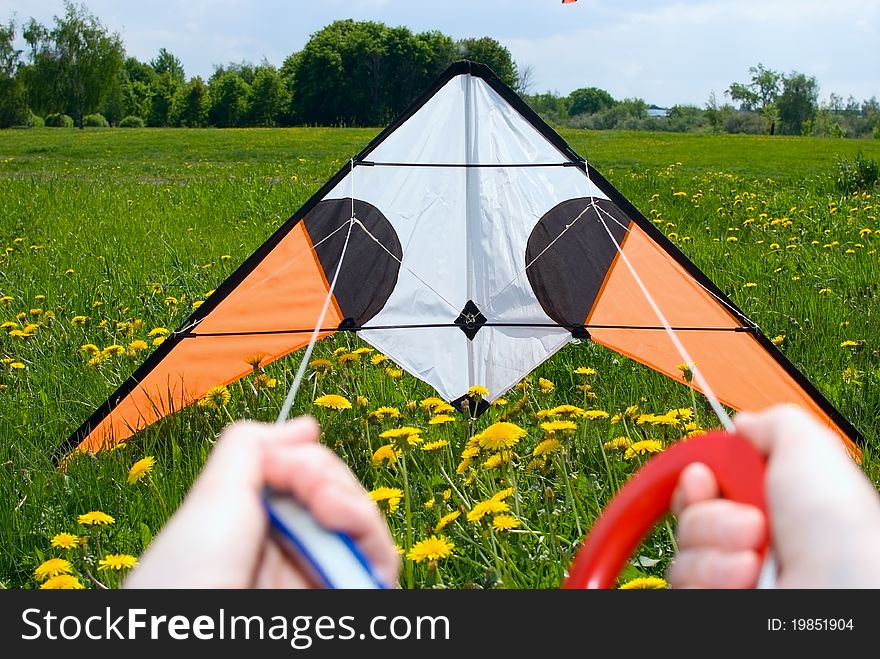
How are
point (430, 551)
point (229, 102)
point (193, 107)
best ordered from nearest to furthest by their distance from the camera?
1. point (430, 551)
2. point (229, 102)
3. point (193, 107)

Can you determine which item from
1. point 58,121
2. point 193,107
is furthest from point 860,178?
point 193,107

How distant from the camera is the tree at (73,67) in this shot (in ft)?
208

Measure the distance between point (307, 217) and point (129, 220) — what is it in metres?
4.51

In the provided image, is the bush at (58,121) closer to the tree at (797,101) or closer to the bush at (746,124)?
the bush at (746,124)

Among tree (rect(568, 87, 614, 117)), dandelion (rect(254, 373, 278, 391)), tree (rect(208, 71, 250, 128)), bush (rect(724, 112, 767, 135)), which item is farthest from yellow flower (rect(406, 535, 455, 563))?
tree (rect(568, 87, 614, 117))

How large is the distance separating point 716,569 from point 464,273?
2.87m

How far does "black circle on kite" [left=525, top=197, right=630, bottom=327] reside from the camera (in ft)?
10.4

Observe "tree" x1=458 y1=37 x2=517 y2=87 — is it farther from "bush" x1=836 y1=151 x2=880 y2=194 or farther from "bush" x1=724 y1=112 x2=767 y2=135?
"bush" x1=836 y1=151 x2=880 y2=194

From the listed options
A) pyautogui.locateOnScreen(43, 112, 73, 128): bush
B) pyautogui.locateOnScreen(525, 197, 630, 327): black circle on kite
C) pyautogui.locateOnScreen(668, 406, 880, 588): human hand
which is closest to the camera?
pyautogui.locateOnScreen(668, 406, 880, 588): human hand

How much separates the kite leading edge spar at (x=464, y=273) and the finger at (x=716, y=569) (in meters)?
2.28

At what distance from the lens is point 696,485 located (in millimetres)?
575

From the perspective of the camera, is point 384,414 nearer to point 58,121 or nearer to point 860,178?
point 860,178

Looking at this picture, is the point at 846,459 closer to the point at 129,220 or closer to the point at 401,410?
the point at 401,410

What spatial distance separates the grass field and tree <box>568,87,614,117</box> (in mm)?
104137
